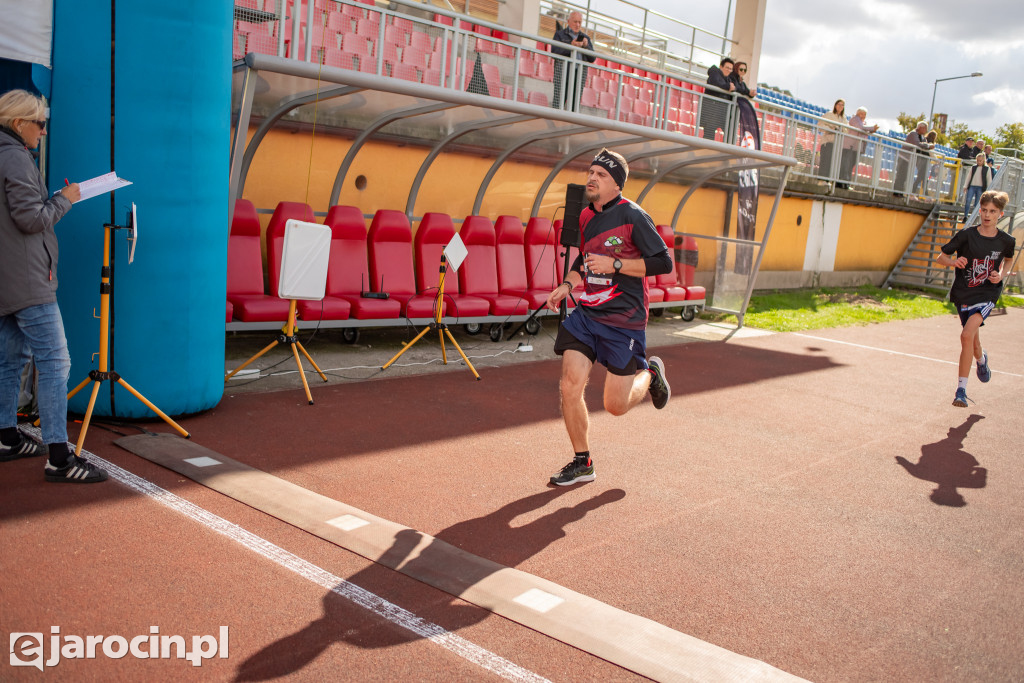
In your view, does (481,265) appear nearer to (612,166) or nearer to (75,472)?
(612,166)

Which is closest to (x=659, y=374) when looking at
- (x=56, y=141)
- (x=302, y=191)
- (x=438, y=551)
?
(x=438, y=551)

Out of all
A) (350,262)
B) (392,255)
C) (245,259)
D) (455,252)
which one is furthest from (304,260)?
(392,255)

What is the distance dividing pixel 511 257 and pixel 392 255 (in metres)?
1.95

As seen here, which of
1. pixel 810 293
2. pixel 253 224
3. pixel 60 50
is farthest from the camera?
pixel 810 293

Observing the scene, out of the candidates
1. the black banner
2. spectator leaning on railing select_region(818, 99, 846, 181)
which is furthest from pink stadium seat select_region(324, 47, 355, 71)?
spectator leaning on railing select_region(818, 99, 846, 181)

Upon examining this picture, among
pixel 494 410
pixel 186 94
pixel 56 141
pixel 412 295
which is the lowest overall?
pixel 494 410

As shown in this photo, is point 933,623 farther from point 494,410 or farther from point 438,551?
point 494,410

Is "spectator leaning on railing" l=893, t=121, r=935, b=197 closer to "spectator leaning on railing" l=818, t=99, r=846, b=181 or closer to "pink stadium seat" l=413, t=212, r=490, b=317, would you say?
"spectator leaning on railing" l=818, t=99, r=846, b=181

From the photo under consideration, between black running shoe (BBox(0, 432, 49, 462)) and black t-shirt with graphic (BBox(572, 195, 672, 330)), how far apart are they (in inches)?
135

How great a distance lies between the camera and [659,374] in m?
5.67

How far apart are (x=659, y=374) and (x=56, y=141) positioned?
4.36 metres

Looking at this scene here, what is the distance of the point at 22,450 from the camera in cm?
481

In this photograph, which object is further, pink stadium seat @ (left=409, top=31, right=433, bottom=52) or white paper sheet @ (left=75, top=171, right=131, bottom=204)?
pink stadium seat @ (left=409, top=31, right=433, bottom=52)

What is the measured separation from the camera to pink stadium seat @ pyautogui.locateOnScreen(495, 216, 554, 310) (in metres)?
11.0
